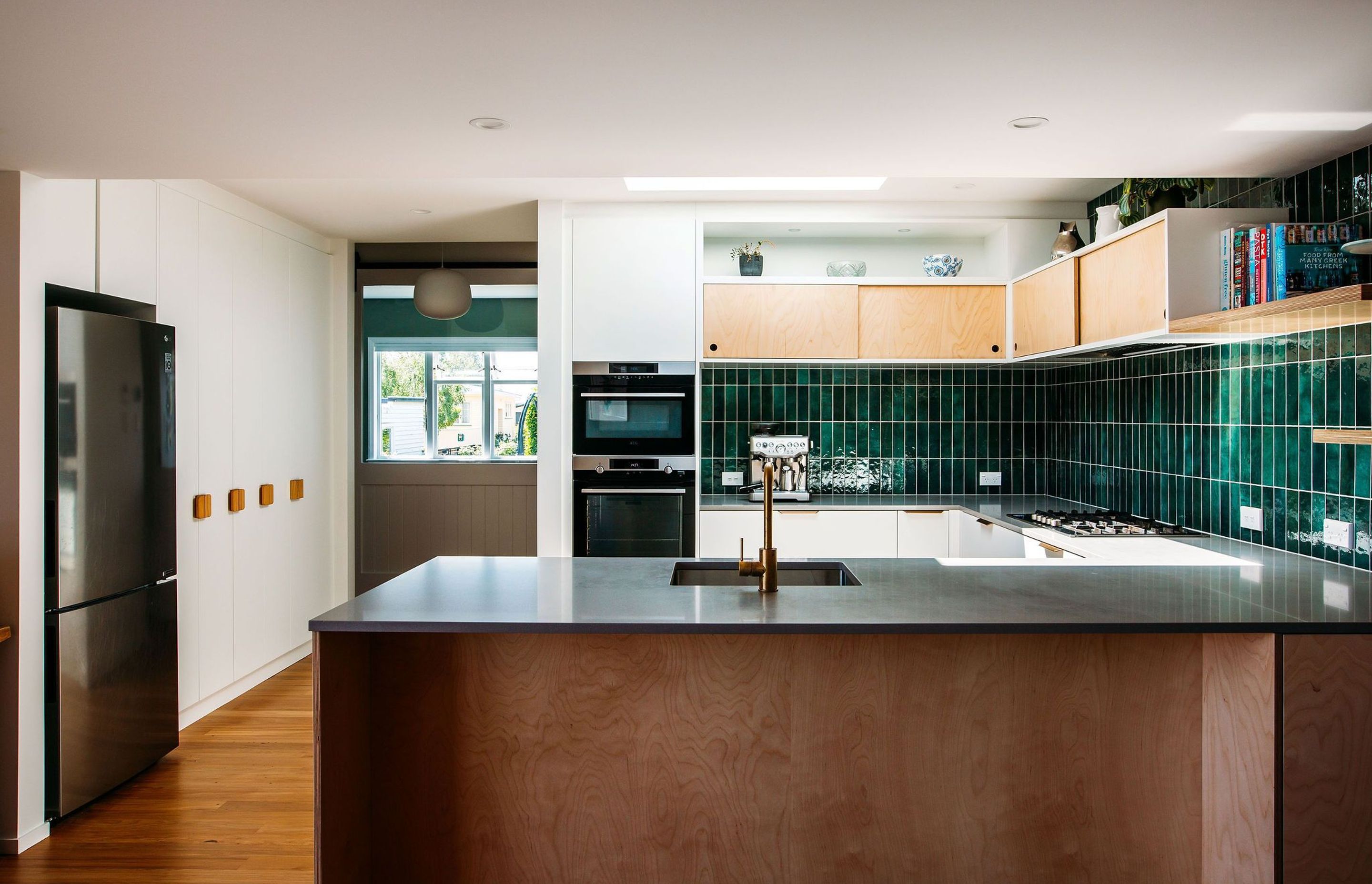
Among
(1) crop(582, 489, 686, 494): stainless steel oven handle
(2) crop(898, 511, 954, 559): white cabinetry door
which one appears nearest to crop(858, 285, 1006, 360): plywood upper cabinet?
(2) crop(898, 511, 954, 559): white cabinetry door

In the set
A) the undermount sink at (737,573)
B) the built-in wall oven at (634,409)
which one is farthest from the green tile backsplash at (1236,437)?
Result: the built-in wall oven at (634,409)

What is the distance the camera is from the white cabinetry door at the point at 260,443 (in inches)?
160

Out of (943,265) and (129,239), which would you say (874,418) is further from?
(129,239)

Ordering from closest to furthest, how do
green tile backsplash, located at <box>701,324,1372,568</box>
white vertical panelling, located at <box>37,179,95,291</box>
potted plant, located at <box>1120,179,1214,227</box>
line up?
green tile backsplash, located at <box>701,324,1372,568</box> < white vertical panelling, located at <box>37,179,95,291</box> < potted plant, located at <box>1120,179,1214,227</box>

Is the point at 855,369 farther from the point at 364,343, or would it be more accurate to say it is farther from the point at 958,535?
the point at 364,343

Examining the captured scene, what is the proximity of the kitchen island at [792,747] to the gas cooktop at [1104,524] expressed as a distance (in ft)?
3.62

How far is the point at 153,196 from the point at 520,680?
2719 millimetres

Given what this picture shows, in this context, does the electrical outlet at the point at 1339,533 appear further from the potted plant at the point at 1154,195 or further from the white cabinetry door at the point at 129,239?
the white cabinetry door at the point at 129,239

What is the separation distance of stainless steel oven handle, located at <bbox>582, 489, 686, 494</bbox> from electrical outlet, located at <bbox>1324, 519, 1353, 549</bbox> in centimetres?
256

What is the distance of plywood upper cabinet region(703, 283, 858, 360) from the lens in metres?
4.28

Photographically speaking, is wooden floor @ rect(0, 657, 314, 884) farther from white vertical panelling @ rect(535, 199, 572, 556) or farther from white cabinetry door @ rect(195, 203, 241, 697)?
white vertical panelling @ rect(535, 199, 572, 556)

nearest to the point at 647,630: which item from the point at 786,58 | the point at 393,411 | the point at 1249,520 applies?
the point at 786,58

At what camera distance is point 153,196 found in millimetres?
3430

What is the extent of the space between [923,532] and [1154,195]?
6.14 ft
